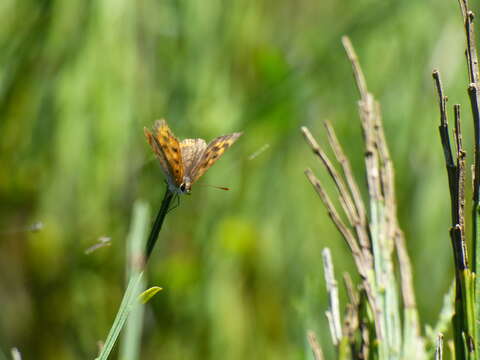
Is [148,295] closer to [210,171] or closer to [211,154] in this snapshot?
[211,154]

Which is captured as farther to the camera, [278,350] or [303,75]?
[278,350]

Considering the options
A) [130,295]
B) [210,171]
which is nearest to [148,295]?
[130,295]

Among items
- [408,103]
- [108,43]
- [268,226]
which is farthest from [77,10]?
Result: [408,103]

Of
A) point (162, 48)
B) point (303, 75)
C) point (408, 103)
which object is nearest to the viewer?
point (303, 75)

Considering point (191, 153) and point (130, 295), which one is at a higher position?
point (191, 153)

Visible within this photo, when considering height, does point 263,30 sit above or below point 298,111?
above

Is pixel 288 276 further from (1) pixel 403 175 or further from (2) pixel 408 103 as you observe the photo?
(2) pixel 408 103

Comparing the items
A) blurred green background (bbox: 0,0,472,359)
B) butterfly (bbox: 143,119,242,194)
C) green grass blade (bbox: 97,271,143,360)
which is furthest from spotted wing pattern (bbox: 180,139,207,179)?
blurred green background (bbox: 0,0,472,359)
